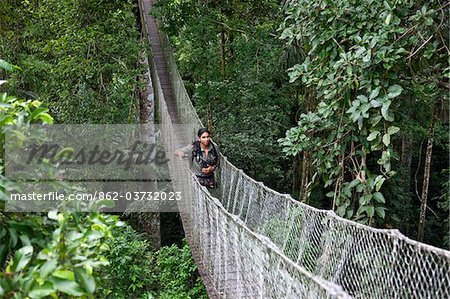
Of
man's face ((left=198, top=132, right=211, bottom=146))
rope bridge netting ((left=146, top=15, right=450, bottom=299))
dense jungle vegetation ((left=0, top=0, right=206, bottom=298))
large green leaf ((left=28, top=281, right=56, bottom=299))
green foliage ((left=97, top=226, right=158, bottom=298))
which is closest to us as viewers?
large green leaf ((left=28, top=281, right=56, bottom=299))

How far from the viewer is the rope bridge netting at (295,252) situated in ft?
6.00

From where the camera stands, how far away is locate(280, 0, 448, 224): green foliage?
8.11 ft

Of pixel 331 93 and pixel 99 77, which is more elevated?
pixel 99 77

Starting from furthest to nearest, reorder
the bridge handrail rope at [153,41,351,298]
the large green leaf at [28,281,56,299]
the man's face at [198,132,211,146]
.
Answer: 1. the man's face at [198,132,211,146]
2. the bridge handrail rope at [153,41,351,298]
3. the large green leaf at [28,281,56,299]

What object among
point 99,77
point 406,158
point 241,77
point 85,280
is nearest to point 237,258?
point 85,280

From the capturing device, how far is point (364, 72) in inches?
99.3

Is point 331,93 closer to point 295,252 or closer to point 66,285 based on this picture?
point 295,252

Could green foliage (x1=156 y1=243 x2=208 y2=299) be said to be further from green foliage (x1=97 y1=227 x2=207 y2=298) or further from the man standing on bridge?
the man standing on bridge

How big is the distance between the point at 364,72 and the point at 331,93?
0.21 metres

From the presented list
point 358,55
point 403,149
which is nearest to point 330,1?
point 358,55

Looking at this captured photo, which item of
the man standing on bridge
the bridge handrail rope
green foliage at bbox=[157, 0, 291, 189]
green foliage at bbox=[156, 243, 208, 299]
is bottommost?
green foliage at bbox=[156, 243, 208, 299]

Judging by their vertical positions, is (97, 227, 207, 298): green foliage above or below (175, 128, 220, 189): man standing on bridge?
below
